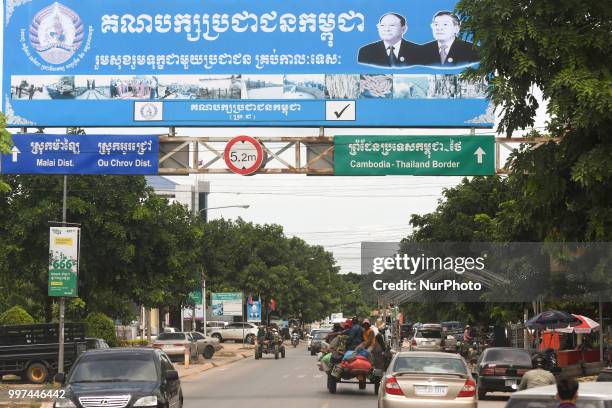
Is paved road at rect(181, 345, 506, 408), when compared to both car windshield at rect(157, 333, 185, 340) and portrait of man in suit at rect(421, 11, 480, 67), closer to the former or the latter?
car windshield at rect(157, 333, 185, 340)

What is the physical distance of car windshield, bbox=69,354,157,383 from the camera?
17.4 m

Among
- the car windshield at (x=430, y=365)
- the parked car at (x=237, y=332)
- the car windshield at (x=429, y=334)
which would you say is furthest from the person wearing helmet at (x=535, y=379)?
the parked car at (x=237, y=332)

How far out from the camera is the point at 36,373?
105ft

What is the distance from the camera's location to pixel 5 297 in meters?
51.2

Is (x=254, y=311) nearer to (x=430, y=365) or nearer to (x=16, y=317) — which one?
(x=16, y=317)

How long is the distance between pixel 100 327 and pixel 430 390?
27978 millimetres

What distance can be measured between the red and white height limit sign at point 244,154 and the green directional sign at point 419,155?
210cm

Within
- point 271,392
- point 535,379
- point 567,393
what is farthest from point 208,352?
point 567,393

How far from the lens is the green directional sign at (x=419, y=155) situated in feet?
81.8

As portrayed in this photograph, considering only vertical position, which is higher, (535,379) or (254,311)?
Result: (535,379)

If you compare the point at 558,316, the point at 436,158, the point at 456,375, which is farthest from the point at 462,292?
the point at 456,375

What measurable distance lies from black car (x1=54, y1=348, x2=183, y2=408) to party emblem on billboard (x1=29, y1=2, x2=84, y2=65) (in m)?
10.3

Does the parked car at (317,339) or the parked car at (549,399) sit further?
the parked car at (317,339)

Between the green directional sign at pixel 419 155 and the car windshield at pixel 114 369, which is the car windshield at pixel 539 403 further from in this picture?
the green directional sign at pixel 419 155
